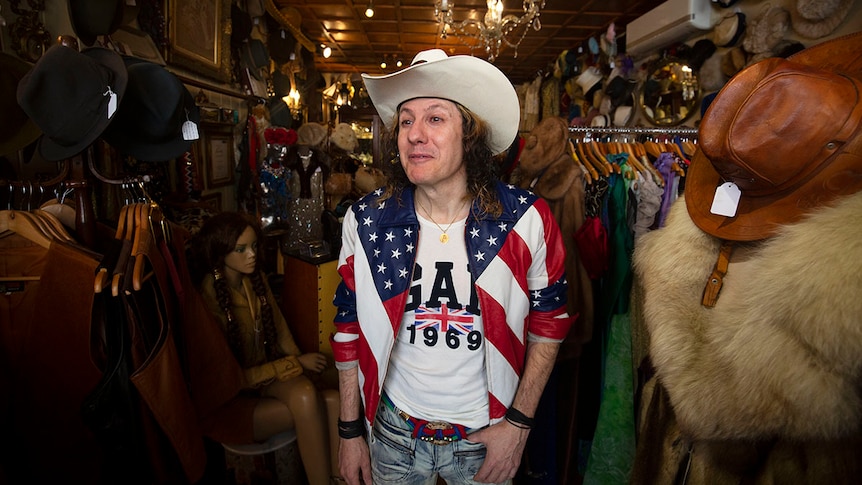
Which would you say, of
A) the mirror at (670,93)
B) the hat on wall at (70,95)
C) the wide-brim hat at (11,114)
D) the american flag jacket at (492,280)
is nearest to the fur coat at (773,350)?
the american flag jacket at (492,280)

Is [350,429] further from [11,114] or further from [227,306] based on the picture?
[11,114]

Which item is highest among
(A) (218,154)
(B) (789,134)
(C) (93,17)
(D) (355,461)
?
(C) (93,17)

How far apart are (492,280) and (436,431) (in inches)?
20.3

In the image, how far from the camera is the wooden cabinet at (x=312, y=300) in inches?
81.7

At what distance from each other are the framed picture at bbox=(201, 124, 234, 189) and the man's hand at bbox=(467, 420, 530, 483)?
321 cm

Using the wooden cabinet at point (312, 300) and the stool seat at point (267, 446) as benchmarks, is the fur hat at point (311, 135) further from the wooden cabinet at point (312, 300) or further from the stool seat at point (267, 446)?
the stool seat at point (267, 446)

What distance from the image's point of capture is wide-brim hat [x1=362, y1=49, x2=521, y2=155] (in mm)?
1225

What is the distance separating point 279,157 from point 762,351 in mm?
3274

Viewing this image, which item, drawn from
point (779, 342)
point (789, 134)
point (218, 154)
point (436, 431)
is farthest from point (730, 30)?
point (218, 154)

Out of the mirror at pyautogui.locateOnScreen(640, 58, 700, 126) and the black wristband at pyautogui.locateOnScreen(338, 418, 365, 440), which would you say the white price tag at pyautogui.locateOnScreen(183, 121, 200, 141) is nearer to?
the black wristband at pyautogui.locateOnScreen(338, 418, 365, 440)

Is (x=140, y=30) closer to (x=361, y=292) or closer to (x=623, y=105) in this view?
(x=361, y=292)

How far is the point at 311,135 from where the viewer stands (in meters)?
3.53

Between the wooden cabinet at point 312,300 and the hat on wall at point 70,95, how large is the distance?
1.07 meters

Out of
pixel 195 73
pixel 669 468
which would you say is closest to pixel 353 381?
pixel 669 468
